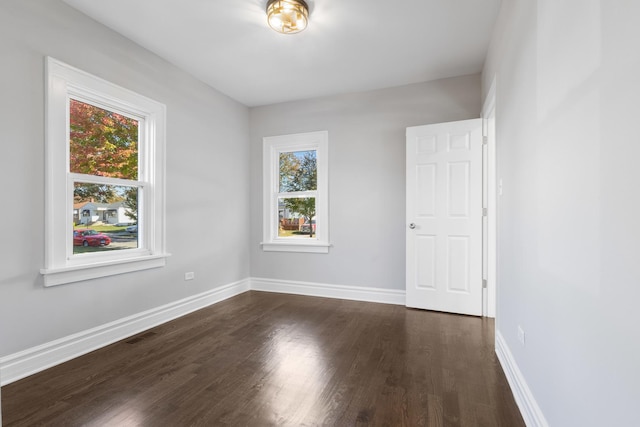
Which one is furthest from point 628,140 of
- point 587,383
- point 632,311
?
point 587,383

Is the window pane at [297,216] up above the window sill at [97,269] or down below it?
Answer: above

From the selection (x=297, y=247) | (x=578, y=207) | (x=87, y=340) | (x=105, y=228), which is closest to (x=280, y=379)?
(x=87, y=340)

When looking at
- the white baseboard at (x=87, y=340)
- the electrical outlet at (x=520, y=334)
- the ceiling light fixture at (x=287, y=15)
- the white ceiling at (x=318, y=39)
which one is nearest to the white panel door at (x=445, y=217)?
the white ceiling at (x=318, y=39)

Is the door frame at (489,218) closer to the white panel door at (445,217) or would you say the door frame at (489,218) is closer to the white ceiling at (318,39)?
the white panel door at (445,217)

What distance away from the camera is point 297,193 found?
14.2 feet

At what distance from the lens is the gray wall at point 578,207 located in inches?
33.2

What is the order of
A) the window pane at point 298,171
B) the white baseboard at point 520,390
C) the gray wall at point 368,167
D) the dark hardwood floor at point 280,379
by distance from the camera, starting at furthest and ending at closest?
the window pane at point 298,171 → the gray wall at point 368,167 → the dark hardwood floor at point 280,379 → the white baseboard at point 520,390

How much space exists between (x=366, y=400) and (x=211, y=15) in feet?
9.68

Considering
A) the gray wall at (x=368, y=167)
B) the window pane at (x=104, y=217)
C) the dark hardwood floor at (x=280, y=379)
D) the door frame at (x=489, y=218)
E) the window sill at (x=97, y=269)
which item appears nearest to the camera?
the dark hardwood floor at (x=280, y=379)

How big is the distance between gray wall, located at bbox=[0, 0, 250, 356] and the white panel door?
233 centimetres

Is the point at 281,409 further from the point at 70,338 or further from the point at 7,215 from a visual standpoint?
the point at 7,215

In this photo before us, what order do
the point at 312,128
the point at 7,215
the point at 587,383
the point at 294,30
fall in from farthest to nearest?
1. the point at 312,128
2. the point at 294,30
3. the point at 7,215
4. the point at 587,383

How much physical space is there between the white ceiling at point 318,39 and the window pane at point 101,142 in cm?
75

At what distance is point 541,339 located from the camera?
1.50m
